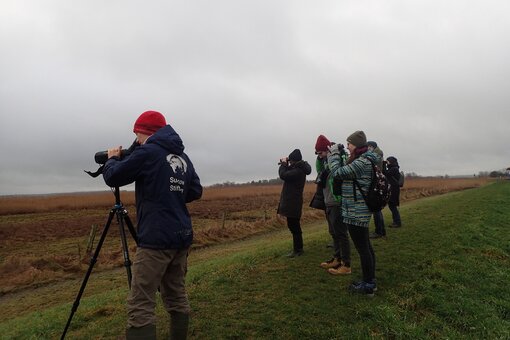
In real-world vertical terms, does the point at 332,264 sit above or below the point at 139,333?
below

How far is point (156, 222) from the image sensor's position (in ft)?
11.1

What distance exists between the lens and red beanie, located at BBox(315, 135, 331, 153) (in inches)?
286

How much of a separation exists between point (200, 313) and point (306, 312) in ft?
5.08

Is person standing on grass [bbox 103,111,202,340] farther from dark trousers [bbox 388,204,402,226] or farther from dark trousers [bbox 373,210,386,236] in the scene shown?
dark trousers [bbox 388,204,402,226]

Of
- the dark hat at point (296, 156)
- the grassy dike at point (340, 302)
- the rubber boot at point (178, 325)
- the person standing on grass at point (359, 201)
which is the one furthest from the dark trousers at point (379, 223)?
the rubber boot at point (178, 325)

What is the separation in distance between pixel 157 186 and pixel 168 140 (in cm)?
49

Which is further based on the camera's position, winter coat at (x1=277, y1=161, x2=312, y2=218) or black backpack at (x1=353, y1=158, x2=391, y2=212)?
winter coat at (x1=277, y1=161, x2=312, y2=218)

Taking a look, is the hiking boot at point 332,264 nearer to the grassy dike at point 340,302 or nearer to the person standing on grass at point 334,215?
the person standing on grass at point 334,215

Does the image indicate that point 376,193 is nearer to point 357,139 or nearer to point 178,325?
point 357,139

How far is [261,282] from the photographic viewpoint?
631 centimetres

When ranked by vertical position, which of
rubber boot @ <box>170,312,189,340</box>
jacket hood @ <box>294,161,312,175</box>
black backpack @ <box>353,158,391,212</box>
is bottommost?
rubber boot @ <box>170,312,189,340</box>

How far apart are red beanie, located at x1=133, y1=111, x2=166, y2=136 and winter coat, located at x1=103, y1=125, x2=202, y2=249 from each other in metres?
0.17

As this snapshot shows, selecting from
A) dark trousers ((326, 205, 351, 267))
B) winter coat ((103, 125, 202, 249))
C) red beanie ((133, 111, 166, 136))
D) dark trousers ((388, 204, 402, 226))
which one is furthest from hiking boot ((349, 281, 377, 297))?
dark trousers ((388, 204, 402, 226))

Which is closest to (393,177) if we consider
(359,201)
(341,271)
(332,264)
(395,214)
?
(395,214)
